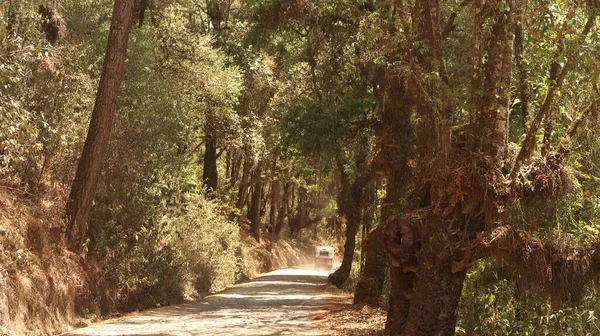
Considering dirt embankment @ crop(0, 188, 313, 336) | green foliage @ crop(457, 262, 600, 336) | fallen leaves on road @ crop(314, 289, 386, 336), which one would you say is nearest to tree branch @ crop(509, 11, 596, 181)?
green foliage @ crop(457, 262, 600, 336)

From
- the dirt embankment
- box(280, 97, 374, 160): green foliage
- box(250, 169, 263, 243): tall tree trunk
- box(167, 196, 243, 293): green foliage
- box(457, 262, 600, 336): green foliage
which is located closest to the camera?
box(457, 262, 600, 336): green foliage

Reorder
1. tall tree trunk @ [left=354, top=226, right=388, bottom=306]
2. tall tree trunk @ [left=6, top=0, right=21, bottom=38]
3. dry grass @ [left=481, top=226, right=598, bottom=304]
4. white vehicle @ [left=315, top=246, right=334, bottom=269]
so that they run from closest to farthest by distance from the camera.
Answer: dry grass @ [left=481, top=226, right=598, bottom=304]
tall tree trunk @ [left=6, top=0, right=21, bottom=38]
tall tree trunk @ [left=354, top=226, right=388, bottom=306]
white vehicle @ [left=315, top=246, right=334, bottom=269]

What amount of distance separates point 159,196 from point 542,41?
41.8ft

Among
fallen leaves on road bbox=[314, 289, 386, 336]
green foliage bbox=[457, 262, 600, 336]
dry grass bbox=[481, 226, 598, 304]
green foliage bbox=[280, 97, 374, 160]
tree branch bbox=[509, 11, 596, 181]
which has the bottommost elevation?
fallen leaves on road bbox=[314, 289, 386, 336]

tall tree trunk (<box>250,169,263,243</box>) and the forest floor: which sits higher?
tall tree trunk (<box>250,169,263,243</box>)

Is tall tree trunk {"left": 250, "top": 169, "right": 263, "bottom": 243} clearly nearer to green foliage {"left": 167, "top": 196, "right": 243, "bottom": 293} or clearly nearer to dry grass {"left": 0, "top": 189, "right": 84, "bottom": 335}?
green foliage {"left": 167, "top": 196, "right": 243, "bottom": 293}

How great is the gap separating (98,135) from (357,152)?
958 centimetres

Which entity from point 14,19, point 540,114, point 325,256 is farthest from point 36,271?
point 325,256

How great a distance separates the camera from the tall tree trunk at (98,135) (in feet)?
51.8

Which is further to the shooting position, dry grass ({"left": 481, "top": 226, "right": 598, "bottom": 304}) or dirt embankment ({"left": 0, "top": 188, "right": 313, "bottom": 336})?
dirt embankment ({"left": 0, "top": 188, "right": 313, "bottom": 336})

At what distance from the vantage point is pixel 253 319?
1722 cm

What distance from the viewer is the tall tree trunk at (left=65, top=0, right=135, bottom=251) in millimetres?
15789

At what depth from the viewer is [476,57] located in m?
10.8

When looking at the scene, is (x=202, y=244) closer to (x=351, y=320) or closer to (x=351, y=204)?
(x=351, y=204)
